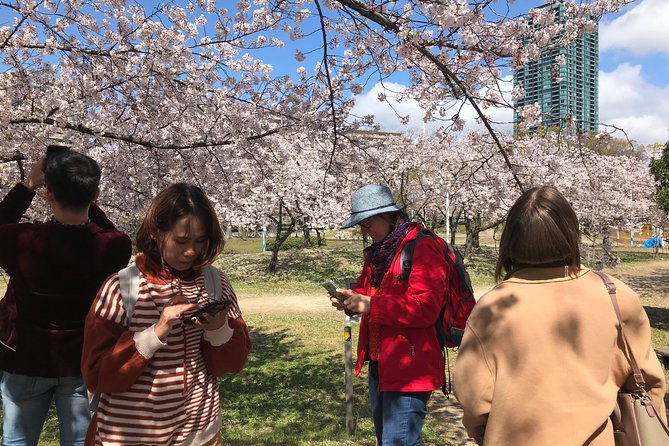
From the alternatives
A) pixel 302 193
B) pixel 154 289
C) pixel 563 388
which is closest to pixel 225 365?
pixel 154 289

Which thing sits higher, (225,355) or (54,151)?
(54,151)

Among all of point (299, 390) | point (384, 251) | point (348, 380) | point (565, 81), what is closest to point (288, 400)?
point (299, 390)

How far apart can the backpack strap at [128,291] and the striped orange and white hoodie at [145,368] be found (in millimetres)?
11

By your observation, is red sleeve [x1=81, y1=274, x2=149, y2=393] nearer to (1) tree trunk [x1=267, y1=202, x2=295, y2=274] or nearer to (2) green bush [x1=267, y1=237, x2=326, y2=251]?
(1) tree trunk [x1=267, y1=202, x2=295, y2=274]

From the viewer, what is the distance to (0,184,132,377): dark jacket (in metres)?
1.77

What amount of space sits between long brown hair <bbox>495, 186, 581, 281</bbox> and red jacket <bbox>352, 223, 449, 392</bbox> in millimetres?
712

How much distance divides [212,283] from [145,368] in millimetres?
332

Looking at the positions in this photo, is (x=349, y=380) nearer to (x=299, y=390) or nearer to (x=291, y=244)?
(x=299, y=390)

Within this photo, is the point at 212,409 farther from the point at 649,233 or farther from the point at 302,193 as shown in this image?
the point at 649,233

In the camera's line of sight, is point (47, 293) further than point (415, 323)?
No

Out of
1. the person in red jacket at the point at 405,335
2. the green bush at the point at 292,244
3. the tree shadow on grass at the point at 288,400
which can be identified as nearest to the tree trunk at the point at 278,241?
the green bush at the point at 292,244

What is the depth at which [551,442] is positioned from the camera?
132 centimetres

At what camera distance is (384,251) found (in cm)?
240

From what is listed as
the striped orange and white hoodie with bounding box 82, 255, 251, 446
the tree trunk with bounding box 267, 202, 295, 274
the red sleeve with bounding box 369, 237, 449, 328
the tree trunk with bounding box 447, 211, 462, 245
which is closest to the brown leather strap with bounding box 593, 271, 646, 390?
the red sleeve with bounding box 369, 237, 449, 328
